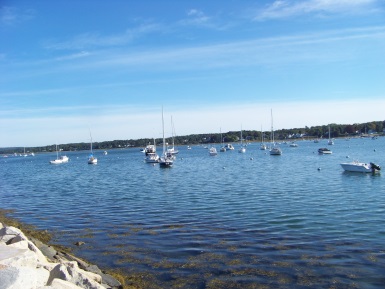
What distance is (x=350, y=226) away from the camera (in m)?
20.0

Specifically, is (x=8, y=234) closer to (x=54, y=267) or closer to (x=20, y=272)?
(x=54, y=267)

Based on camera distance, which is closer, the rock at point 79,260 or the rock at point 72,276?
the rock at point 72,276

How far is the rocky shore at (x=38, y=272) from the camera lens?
343 inches

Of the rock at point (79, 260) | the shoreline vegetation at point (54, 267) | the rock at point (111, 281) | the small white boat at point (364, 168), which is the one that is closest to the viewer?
the shoreline vegetation at point (54, 267)

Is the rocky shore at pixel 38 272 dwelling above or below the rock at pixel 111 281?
above

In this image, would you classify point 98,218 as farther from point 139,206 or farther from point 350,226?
point 350,226

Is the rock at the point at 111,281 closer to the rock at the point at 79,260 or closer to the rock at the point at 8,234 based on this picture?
the rock at the point at 79,260

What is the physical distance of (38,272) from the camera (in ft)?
32.6

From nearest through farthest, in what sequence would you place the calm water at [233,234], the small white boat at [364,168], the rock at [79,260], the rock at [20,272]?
the rock at [20,272] < the calm water at [233,234] < the rock at [79,260] < the small white boat at [364,168]

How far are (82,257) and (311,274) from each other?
373 inches

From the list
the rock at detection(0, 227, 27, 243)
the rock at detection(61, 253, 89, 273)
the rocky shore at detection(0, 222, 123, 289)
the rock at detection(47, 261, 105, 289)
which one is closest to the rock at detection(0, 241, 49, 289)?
the rocky shore at detection(0, 222, 123, 289)

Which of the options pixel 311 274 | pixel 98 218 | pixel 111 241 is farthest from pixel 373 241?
pixel 98 218

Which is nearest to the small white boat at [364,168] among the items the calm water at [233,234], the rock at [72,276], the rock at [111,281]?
the calm water at [233,234]

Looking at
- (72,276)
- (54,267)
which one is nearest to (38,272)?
(72,276)
